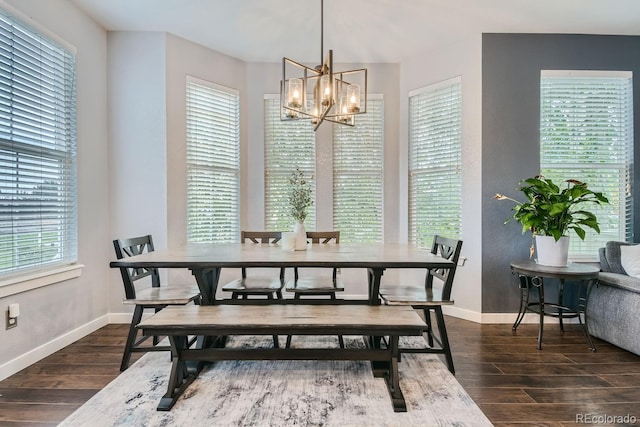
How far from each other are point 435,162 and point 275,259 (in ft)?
8.10

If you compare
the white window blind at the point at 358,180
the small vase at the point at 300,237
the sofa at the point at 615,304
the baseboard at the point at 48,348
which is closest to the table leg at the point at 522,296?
the sofa at the point at 615,304

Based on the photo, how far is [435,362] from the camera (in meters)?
2.47

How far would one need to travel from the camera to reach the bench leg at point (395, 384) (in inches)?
73.4

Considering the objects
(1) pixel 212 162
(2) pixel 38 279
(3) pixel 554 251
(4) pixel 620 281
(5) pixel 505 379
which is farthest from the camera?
(1) pixel 212 162

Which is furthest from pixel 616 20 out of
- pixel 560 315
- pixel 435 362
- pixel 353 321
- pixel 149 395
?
pixel 149 395

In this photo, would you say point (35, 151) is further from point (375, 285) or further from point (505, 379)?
point (505, 379)

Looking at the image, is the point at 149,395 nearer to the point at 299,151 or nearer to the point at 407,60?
the point at 299,151

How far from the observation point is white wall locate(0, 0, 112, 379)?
244cm

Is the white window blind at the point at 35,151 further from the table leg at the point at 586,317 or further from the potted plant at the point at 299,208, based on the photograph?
the table leg at the point at 586,317

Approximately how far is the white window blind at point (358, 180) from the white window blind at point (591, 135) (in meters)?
1.75

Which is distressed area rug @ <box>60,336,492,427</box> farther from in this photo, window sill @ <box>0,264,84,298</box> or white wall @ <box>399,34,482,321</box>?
white wall @ <box>399,34,482,321</box>

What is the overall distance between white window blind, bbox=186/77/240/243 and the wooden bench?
168 centimetres

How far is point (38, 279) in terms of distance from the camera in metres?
2.50

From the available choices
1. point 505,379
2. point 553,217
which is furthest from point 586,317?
point 505,379
